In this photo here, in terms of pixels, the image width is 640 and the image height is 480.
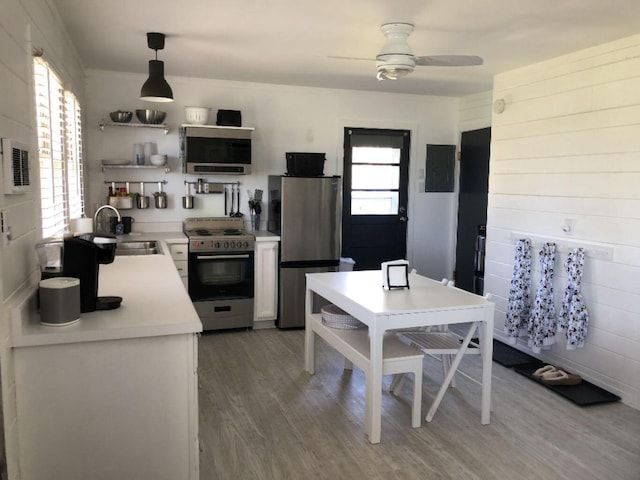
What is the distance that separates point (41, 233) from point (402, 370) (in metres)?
2.02

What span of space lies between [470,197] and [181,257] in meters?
3.17

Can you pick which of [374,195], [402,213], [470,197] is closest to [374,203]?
[374,195]

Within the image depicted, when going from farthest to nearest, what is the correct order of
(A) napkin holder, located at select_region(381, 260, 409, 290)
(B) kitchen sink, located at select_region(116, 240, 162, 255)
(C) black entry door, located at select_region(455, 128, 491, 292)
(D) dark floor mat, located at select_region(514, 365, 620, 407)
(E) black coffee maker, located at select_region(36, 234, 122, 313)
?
(C) black entry door, located at select_region(455, 128, 491, 292) < (B) kitchen sink, located at select_region(116, 240, 162, 255) < (D) dark floor mat, located at select_region(514, 365, 620, 407) < (A) napkin holder, located at select_region(381, 260, 409, 290) < (E) black coffee maker, located at select_region(36, 234, 122, 313)

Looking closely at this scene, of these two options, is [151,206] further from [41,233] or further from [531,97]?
[531,97]

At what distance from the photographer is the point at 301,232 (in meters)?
5.22

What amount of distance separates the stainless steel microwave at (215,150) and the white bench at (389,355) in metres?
2.25

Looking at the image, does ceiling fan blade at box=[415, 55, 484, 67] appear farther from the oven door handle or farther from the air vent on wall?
the oven door handle

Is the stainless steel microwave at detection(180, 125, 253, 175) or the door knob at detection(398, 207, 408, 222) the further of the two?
the door knob at detection(398, 207, 408, 222)

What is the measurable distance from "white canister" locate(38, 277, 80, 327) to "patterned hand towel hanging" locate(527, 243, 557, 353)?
343cm

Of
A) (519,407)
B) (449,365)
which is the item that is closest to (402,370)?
(449,365)

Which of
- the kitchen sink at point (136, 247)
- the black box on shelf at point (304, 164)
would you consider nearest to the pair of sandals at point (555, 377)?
the black box on shelf at point (304, 164)

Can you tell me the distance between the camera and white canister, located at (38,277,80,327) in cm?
200

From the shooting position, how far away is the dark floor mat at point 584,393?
3.66 metres

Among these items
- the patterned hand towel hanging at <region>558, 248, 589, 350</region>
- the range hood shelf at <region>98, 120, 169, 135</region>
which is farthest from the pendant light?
the patterned hand towel hanging at <region>558, 248, 589, 350</region>
